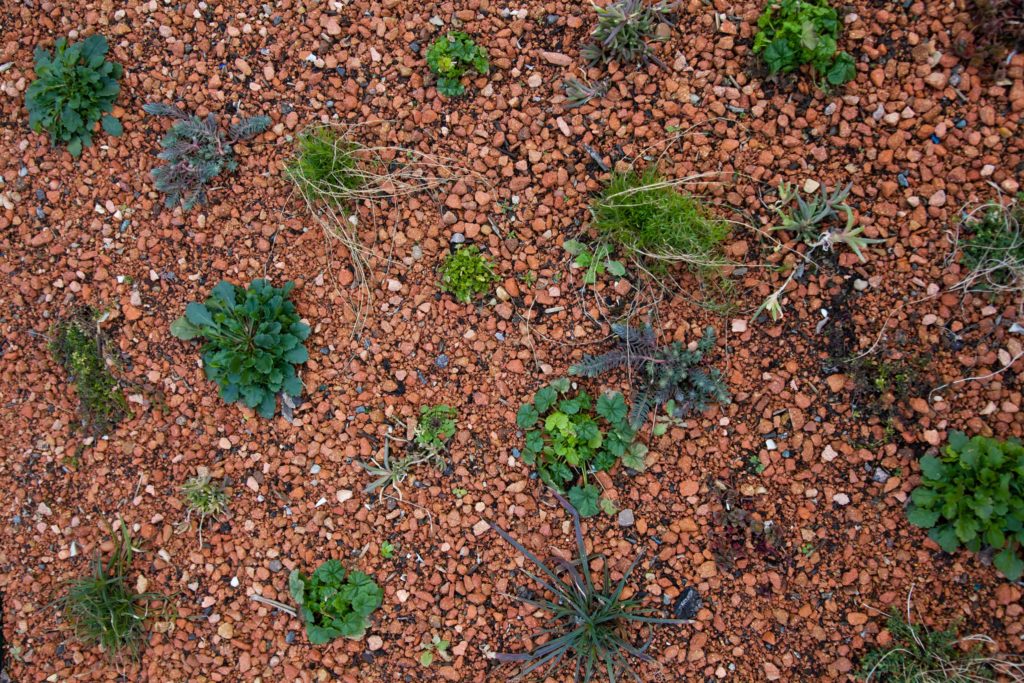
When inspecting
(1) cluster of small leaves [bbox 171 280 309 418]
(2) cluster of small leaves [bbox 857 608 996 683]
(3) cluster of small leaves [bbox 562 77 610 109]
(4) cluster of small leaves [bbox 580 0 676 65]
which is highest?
(4) cluster of small leaves [bbox 580 0 676 65]

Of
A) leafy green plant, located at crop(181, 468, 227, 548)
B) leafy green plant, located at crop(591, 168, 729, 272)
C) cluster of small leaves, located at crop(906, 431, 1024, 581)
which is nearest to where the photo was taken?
cluster of small leaves, located at crop(906, 431, 1024, 581)

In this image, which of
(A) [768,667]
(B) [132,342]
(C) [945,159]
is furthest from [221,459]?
(C) [945,159]

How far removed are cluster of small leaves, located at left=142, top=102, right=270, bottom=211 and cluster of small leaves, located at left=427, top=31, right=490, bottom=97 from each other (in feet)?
2.78

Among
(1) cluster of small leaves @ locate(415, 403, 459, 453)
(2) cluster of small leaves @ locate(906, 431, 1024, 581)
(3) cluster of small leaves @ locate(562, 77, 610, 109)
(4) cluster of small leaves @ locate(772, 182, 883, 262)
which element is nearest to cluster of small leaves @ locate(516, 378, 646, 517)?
(1) cluster of small leaves @ locate(415, 403, 459, 453)

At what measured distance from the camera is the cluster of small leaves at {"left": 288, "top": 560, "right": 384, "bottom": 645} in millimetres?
2965

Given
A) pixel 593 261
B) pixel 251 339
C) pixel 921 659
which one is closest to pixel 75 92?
pixel 251 339

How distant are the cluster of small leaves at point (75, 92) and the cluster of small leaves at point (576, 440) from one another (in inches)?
96.7

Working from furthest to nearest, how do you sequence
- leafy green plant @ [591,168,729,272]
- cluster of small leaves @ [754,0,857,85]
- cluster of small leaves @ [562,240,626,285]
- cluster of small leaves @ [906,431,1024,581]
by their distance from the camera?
cluster of small leaves @ [562,240,626,285] → leafy green plant @ [591,168,729,272] → cluster of small leaves @ [754,0,857,85] → cluster of small leaves @ [906,431,1024,581]

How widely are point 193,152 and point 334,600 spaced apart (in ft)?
7.14

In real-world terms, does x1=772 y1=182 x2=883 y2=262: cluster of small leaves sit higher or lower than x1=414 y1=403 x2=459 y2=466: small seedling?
higher

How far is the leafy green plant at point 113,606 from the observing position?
3053mm

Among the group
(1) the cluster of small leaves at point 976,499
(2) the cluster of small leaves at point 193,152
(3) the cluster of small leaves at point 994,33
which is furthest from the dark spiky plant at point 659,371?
(2) the cluster of small leaves at point 193,152

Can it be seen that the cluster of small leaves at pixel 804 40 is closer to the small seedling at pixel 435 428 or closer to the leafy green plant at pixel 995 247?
the leafy green plant at pixel 995 247

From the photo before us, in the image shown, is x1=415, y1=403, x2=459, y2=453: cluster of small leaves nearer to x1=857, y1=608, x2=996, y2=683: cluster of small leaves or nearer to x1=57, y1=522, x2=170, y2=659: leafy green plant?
x1=57, y1=522, x2=170, y2=659: leafy green plant
